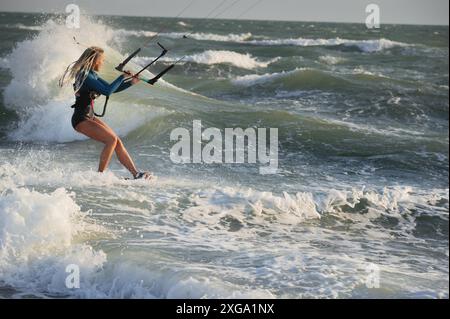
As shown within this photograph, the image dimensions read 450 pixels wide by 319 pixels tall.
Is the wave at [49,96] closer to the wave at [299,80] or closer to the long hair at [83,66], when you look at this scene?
the wave at [299,80]

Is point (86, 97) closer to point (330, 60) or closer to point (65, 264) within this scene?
point (65, 264)

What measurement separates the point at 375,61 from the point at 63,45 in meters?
21.7

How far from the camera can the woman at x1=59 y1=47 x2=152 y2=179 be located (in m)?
7.79

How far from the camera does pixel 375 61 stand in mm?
35906

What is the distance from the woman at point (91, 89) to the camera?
7793 millimetres

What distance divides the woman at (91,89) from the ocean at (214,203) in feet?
2.41

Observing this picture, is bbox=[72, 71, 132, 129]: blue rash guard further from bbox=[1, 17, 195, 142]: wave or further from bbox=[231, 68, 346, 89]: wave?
bbox=[231, 68, 346, 89]: wave

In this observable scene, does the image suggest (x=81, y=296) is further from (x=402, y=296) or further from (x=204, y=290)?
(x=402, y=296)

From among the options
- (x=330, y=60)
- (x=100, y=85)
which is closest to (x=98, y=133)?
(x=100, y=85)

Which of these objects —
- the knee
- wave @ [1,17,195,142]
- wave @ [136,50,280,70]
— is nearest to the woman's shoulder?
the knee

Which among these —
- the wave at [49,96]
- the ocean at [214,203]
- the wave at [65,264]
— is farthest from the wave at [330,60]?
the wave at [65,264]

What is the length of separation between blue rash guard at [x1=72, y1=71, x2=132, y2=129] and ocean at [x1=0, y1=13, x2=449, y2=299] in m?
0.94

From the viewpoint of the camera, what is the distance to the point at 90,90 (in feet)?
26.3
